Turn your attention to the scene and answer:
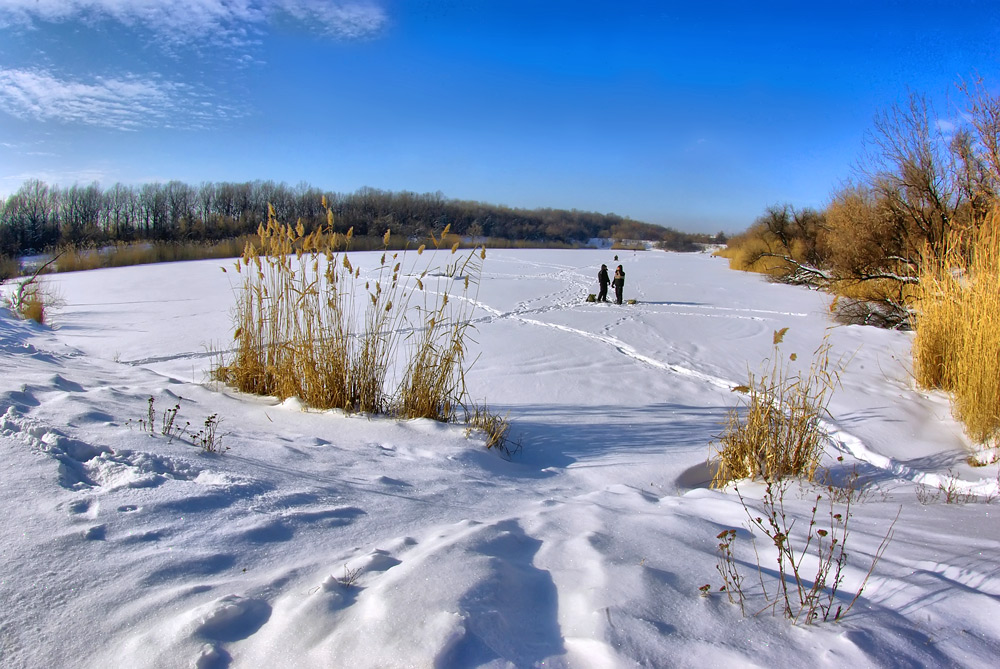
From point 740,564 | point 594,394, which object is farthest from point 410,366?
point 740,564

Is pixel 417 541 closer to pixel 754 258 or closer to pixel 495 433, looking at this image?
pixel 495 433

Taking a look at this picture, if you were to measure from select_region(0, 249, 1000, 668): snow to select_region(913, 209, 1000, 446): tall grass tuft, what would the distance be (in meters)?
0.35

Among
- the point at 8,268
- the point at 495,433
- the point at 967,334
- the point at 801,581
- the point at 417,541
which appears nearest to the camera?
the point at 801,581

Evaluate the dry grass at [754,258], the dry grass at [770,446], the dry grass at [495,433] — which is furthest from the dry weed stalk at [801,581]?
the dry grass at [754,258]

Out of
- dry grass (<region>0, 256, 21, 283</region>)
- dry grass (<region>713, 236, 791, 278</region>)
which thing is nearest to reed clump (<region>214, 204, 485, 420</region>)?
dry grass (<region>0, 256, 21, 283</region>)

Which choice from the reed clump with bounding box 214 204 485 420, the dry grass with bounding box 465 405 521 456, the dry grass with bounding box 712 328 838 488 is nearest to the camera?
the dry grass with bounding box 712 328 838 488

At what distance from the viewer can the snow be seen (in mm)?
1322

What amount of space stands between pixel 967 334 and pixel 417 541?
17.4ft

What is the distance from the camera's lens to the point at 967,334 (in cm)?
487

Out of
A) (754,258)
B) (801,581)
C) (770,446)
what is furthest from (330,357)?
(754,258)

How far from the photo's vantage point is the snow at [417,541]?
132cm

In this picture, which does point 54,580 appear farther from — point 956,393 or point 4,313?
point 4,313

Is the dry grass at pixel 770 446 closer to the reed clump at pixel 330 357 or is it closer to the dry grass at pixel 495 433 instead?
the dry grass at pixel 495 433

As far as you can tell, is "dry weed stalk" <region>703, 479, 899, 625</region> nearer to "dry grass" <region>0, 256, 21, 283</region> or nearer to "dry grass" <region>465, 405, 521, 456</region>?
"dry grass" <region>465, 405, 521, 456</region>
